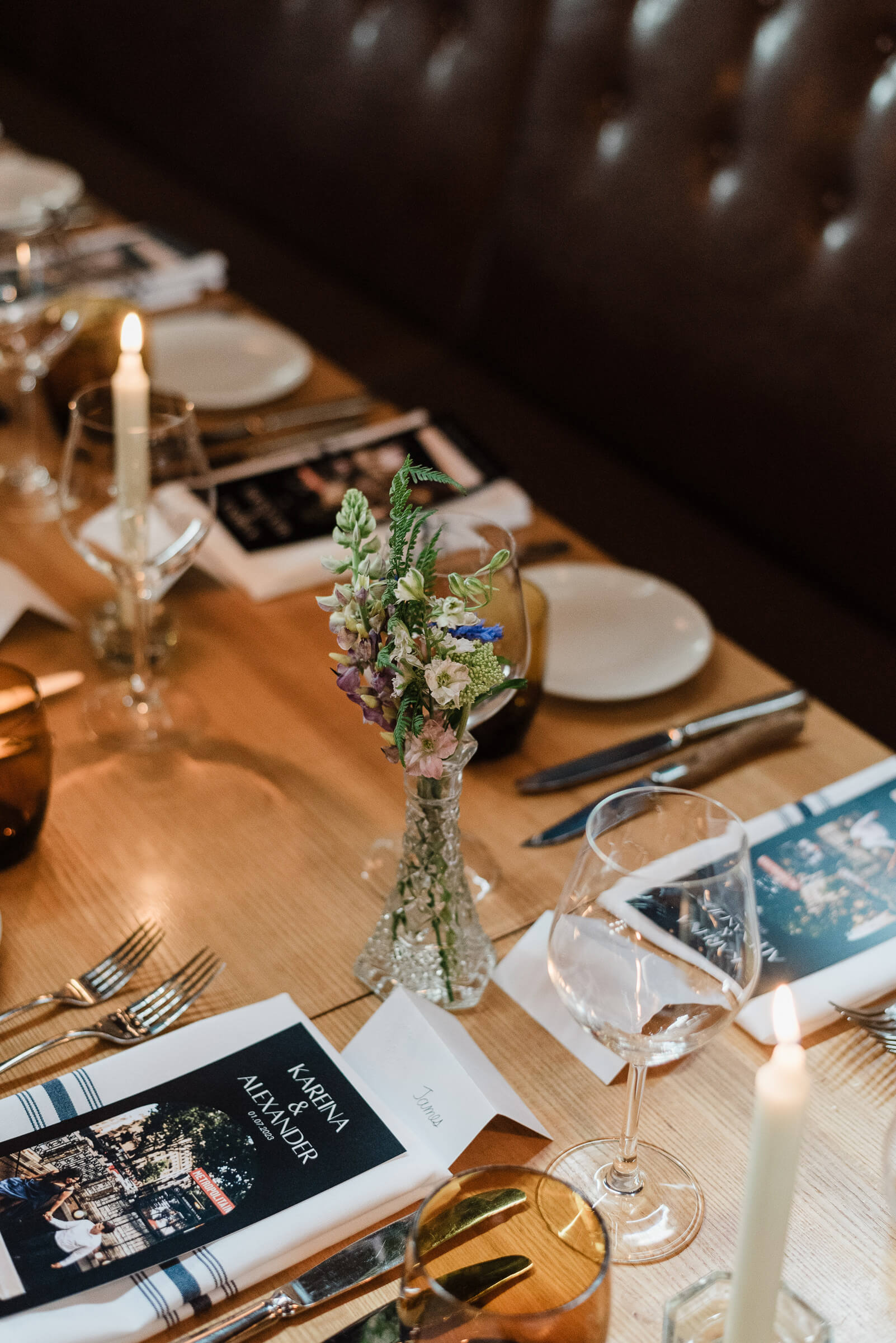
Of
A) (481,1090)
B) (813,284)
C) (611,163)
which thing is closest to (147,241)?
(611,163)

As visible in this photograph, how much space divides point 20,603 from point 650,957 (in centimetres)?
67

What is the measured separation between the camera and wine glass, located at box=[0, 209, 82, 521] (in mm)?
1280

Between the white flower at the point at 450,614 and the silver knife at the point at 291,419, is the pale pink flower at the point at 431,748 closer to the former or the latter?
the white flower at the point at 450,614

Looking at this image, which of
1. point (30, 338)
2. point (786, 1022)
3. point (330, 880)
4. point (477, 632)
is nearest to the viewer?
point (786, 1022)

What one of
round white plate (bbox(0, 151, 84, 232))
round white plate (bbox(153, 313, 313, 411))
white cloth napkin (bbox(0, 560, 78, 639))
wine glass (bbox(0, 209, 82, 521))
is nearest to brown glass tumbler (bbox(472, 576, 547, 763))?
white cloth napkin (bbox(0, 560, 78, 639))

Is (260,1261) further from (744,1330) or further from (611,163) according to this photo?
(611,163)

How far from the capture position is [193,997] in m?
0.79

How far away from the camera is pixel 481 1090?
71cm

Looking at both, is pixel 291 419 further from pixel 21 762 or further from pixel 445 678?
pixel 445 678

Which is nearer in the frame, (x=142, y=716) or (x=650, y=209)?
(x=142, y=716)

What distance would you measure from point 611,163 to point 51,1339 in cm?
158

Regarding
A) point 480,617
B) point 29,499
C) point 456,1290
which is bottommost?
point 29,499

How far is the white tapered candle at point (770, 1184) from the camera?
0.45 metres

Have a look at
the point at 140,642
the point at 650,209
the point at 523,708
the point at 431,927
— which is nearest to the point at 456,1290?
the point at 431,927
